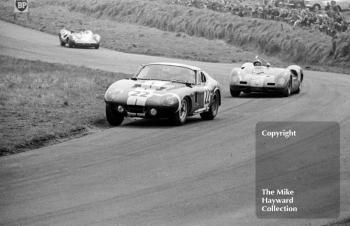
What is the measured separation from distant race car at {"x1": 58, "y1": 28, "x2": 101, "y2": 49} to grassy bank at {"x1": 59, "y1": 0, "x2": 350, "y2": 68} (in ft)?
21.5

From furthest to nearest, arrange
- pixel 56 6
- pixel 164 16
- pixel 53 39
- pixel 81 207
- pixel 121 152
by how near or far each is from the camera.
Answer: pixel 56 6 < pixel 164 16 < pixel 53 39 < pixel 121 152 < pixel 81 207

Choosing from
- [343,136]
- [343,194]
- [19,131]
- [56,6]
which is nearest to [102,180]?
[343,194]

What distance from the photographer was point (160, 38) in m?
49.1

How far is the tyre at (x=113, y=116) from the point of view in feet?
63.2

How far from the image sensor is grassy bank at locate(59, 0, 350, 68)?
1688 inches

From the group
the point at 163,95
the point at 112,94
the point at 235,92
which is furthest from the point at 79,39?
the point at 163,95

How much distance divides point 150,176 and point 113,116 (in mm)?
5980

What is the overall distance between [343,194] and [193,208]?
215cm

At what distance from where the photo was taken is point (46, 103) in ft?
70.9

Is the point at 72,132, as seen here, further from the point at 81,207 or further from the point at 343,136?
the point at 81,207

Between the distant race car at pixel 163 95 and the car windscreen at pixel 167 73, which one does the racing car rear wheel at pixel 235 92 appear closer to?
the distant race car at pixel 163 95

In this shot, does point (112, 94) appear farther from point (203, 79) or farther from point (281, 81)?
point (281, 81)

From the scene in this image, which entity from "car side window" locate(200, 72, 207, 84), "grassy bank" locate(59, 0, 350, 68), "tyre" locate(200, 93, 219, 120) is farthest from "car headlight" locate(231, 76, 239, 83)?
"grassy bank" locate(59, 0, 350, 68)

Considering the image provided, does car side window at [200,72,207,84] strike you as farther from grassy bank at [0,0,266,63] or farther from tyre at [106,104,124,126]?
grassy bank at [0,0,266,63]
